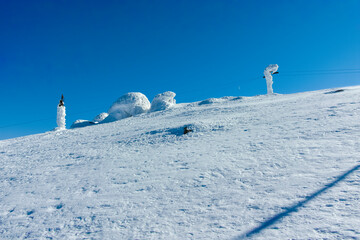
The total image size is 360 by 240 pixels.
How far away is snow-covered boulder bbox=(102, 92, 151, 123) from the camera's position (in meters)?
22.4

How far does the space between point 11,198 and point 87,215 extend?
3023 millimetres

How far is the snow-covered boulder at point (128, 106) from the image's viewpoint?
22.4 meters

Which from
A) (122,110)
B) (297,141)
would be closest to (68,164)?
(297,141)

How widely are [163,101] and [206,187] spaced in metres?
17.6

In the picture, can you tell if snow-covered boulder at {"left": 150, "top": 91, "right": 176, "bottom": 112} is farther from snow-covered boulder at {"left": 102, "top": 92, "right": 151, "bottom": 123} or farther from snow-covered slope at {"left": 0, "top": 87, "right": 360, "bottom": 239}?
snow-covered slope at {"left": 0, "top": 87, "right": 360, "bottom": 239}

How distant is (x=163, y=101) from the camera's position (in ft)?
73.5

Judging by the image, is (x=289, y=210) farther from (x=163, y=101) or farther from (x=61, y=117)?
(x=61, y=117)

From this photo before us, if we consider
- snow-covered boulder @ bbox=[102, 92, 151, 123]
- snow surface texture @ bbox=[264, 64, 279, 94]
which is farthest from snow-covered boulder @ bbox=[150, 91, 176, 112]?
snow surface texture @ bbox=[264, 64, 279, 94]

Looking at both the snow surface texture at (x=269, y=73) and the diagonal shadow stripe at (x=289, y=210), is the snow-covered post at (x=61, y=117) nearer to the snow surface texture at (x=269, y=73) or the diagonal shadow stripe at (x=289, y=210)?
the snow surface texture at (x=269, y=73)

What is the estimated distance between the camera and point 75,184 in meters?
6.55

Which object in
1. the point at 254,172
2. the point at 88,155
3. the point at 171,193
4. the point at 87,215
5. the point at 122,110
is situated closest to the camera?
the point at 87,215

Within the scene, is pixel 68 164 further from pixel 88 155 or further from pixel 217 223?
pixel 217 223

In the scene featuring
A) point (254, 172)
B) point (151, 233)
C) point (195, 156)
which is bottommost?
point (151, 233)

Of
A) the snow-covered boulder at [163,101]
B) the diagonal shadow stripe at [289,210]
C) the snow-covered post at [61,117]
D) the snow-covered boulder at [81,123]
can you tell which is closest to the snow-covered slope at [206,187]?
the diagonal shadow stripe at [289,210]
